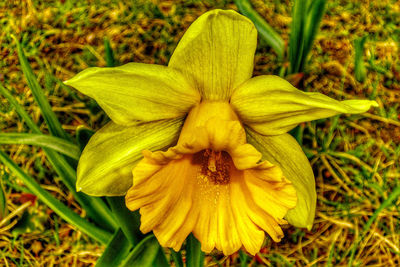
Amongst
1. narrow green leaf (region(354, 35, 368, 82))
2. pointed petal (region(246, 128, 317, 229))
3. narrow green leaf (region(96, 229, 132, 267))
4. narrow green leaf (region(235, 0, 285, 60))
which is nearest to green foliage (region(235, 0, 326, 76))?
narrow green leaf (region(235, 0, 285, 60))

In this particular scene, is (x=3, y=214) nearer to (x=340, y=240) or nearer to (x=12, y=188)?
(x=12, y=188)

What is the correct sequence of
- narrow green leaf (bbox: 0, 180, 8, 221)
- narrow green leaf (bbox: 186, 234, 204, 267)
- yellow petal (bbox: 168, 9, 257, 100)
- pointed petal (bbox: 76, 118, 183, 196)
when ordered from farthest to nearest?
1. narrow green leaf (bbox: 0, 180, 8, 221)
2. narrow green leaf (bbox: 186, 234, 204, 267)
3. pointed petal (bbox: 76, 118, 183, 196)
4. yellow petal (bbox: 168, 9, 257, 100)

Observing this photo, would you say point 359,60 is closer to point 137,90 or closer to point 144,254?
point 137,90

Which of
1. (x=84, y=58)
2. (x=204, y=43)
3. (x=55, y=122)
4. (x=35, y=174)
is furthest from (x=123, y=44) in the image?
(x=204, y=43)

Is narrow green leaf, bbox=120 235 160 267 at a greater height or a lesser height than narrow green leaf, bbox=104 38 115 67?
lesser

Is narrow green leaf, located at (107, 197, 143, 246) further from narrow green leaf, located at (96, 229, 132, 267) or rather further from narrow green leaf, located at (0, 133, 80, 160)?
narrow green leaf, located at (0, 133, 80, 160)

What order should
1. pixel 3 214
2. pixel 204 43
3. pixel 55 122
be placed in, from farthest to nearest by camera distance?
1. pixel 3 214
2. pixel 55 122
3. pixel 204 43
